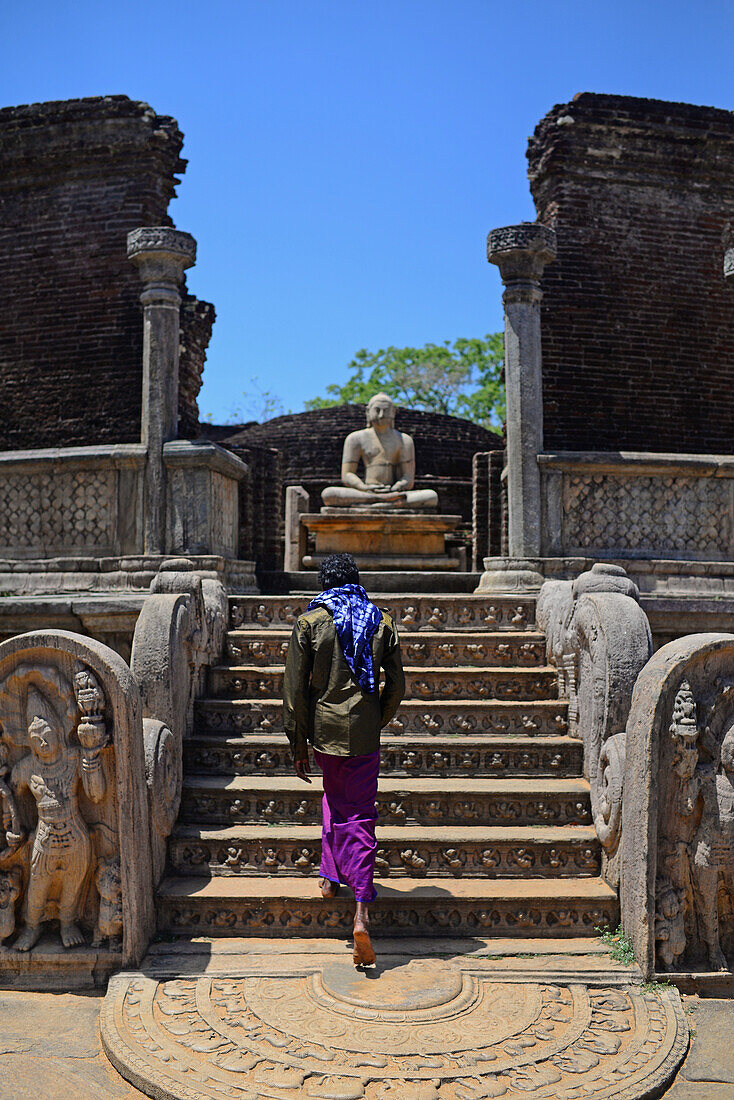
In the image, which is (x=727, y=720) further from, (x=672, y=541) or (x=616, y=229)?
(x=616, y=229)

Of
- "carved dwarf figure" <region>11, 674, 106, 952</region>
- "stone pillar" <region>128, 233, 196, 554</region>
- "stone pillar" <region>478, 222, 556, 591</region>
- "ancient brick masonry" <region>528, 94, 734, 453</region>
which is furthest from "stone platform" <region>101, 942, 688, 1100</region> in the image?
"ancient brick masonry" <region>528, 94, 734, 453</region>

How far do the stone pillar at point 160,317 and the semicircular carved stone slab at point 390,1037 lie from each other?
5.13 m

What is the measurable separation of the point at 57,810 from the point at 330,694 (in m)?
1.19

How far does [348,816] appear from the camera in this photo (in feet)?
12.8

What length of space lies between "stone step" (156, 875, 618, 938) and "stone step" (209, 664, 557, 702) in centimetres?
145

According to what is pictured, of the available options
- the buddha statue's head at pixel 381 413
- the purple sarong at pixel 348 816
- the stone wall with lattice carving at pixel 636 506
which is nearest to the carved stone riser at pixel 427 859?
the purple sarong at pixel 348 816

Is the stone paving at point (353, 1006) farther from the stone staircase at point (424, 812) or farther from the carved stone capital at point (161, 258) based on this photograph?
the carved stone capital at point (161, 258)

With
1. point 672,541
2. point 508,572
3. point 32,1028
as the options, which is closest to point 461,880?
point 32,1028

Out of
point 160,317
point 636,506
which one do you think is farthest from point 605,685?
point 160,317

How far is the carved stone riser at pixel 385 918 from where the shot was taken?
3967 mm

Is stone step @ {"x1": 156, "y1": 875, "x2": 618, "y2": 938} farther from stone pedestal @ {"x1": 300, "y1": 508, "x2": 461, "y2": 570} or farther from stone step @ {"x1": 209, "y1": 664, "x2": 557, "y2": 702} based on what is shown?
stone pedestal @ {"x1": 300, "y1": 508, "x2": 461, "y2": 570}

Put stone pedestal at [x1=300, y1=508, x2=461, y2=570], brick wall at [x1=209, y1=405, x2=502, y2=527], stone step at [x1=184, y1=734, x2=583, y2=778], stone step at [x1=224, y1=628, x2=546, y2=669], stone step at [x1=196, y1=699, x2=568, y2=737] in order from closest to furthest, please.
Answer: stone step at [x1=184, y1=734, x2=583, y2=778], stone step at [x1=196, y1=699, x2=568, y2=737], stone step at [x1=224, y1=628, x2=546, y2=669], stone pedestal at [x1=300, y1=508, x2=461, y2=570], brick wall at [x1=209, y1=405, x2=502, y2=527]

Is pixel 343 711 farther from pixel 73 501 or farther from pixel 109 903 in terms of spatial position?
pixel 73 501

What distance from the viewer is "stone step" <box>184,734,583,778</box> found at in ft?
15.7
